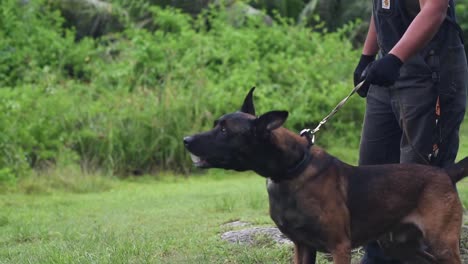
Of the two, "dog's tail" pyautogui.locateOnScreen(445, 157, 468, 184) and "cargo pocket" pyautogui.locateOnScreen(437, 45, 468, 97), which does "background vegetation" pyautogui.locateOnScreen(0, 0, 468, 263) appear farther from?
"cargo pocket" pyautogui.locateOnScreen(437, 45, 468, 97)

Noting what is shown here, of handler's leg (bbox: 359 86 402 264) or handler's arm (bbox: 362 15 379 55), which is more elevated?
handler's arm (bbox: 362 15 379 55)

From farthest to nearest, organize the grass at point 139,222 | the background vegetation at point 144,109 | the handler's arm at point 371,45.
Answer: the background vegetation at point 144,109, the grass at point 139,222, the handler's arm at point 371,45

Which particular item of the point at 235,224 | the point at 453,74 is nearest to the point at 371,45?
the point at 453,74

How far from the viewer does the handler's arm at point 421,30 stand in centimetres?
474

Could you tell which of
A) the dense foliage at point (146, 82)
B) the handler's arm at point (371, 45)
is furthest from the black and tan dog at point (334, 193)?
the dense foliage at point (146, 82)

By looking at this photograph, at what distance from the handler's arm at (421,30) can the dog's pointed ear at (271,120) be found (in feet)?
2.40

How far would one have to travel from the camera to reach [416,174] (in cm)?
480

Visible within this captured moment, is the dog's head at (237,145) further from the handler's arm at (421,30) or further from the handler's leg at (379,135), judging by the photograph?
the handler's leg at (379,135)

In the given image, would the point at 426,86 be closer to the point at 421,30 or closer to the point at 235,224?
the point at 421,30

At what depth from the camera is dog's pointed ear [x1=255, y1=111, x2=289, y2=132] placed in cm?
450

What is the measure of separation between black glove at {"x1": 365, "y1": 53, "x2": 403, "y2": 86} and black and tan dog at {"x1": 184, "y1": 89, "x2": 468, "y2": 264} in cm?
46

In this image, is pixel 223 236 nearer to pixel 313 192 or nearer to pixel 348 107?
pixel 313 192

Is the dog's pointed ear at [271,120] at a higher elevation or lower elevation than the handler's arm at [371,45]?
lower

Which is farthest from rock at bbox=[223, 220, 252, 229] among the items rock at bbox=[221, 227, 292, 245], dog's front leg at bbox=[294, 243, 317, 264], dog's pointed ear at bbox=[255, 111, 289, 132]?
dog's pointed ear at bbox=[255, 111, 289, 132]
